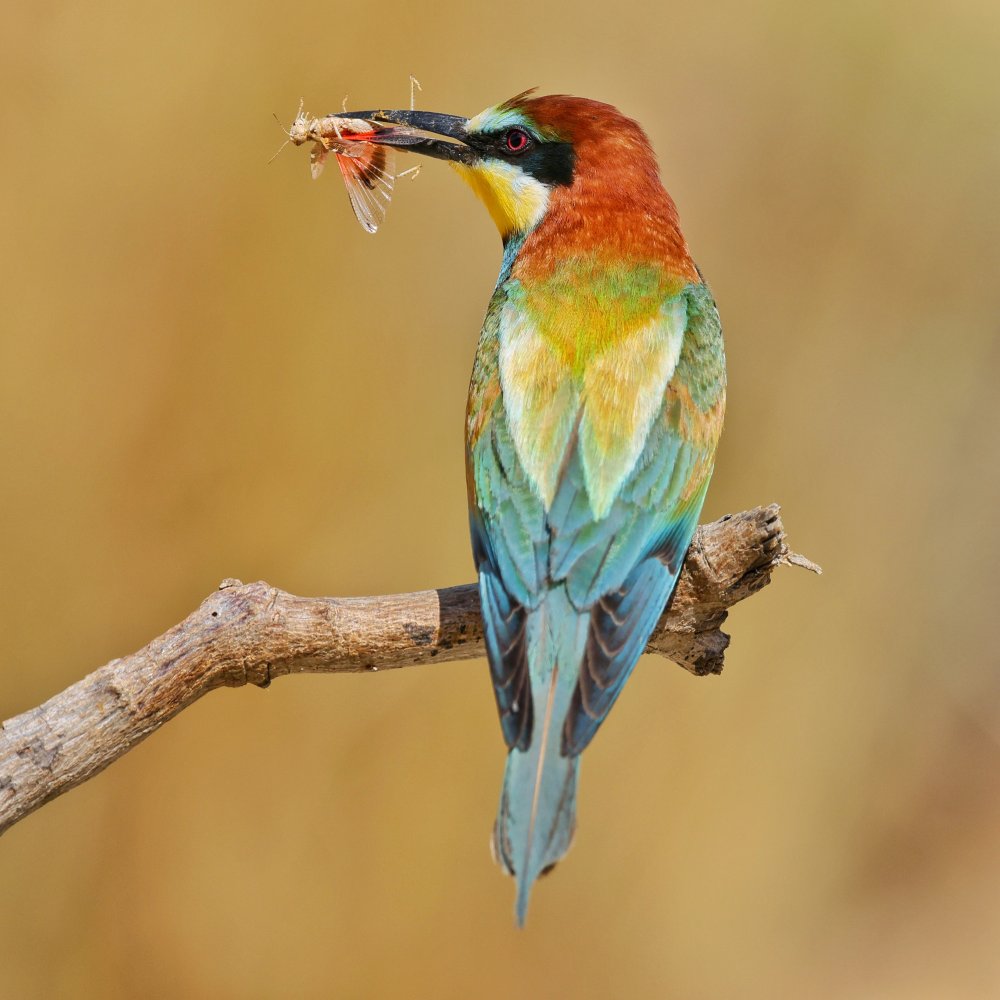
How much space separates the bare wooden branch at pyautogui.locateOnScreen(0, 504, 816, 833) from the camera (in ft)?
6.84

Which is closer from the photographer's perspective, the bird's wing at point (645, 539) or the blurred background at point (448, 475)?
the bird's wing at point (645, 539)

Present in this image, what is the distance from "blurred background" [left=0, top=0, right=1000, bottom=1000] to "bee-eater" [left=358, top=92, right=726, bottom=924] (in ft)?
2.45

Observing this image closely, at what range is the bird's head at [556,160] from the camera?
9.56 ft

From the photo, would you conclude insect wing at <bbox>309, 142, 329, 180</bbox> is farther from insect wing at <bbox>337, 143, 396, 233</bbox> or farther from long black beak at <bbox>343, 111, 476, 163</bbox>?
long black beak at <bbox>343, 111, 476, 163</bbox>

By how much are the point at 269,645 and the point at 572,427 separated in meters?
0.67

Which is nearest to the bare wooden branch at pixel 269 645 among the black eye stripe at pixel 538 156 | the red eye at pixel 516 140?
Result: the black eye stripe at pixel 538 156

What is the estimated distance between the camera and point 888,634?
3.64 metres

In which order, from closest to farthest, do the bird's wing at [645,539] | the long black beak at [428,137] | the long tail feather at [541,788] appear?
the long tail feather at [541,788]
the bird's wing at [645,539]
the long black beak at [428,137]

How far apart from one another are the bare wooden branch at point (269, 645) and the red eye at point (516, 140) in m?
1.16

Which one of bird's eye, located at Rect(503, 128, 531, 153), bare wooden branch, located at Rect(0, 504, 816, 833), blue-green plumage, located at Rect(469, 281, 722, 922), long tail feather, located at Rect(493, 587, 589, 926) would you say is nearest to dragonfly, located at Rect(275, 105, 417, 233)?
bird's eye, located at Rect(503, 128, 531, 153)

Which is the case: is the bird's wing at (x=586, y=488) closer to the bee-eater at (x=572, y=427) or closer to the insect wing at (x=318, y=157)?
the bee-eater at (x=572, y=427)

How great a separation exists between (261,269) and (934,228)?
1.93 m

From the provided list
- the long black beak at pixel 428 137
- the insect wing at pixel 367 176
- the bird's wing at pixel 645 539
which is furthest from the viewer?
the insect wing at pixel 367 176

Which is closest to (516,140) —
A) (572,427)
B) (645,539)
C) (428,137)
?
(428,137)
